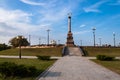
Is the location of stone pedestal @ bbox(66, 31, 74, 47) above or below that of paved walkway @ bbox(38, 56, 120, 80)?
above

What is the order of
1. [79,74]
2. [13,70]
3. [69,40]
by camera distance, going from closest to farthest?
1. [13,70]
2. [79,74]
3. [69,40]

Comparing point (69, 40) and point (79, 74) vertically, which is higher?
point (69, 40)

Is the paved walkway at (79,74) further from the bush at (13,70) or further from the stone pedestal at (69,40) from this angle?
the stone pedestal at (69,40)

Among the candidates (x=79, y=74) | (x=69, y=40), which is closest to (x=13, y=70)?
(x=79, y=74)

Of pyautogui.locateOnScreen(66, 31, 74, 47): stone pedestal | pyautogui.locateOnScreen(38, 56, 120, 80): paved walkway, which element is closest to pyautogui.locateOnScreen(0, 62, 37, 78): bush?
pyautogui.locateOnScreen(38, 56, 120, 80): paved walkway

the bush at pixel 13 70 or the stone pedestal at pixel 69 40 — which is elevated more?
the stone pedestal at pixel 69 40

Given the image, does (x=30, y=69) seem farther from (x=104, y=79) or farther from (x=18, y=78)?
(x=104, y=79)

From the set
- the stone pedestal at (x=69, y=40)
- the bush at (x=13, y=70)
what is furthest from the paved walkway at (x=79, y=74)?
the stone pedestal at (x=69, y=40)

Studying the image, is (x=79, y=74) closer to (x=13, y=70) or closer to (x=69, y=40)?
(x=13, y=70)

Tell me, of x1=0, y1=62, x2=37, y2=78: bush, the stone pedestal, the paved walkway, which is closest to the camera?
x1=0, y1=62, x2=37, y2=78: bush

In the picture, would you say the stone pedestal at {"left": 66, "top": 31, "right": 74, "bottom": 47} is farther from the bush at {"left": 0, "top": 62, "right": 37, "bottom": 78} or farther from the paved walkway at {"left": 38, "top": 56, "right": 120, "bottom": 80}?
the bush at {"left": 0, "top": 62, "right": 37, "bottom": 78}

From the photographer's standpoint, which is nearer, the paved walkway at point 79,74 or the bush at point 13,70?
the bush at point 13,70

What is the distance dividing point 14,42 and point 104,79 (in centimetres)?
9523

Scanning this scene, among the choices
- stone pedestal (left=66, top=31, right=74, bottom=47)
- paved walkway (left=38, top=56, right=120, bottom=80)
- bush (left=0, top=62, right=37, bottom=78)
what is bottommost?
paved walkway (left=38, top=56, right=120, bottom=80)
